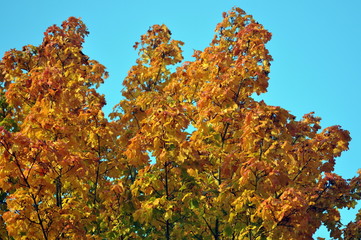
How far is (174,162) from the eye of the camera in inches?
510

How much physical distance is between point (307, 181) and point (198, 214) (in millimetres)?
4907

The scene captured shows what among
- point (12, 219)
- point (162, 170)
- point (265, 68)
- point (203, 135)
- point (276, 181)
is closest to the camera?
point (12, 219)

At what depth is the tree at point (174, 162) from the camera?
11.5m

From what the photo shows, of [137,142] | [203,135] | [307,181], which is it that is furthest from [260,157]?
[307,181]

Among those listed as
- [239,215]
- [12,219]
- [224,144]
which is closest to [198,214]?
[239,215]

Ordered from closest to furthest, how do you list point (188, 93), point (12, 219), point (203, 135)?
point (12, 219) → point (203, 135) → point (188, 93)

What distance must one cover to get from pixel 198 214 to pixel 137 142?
2578 millimetres

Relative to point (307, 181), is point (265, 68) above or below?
above

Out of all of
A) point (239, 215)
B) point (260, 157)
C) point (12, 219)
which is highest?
point (260, 157)

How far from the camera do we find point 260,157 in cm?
1296

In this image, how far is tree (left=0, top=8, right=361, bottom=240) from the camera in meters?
11.5

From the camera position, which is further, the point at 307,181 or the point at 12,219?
the point at 307,181

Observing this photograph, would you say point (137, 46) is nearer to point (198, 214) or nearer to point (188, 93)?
point (188, 93)

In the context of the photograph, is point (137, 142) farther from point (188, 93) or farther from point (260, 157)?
point (188, 93)
